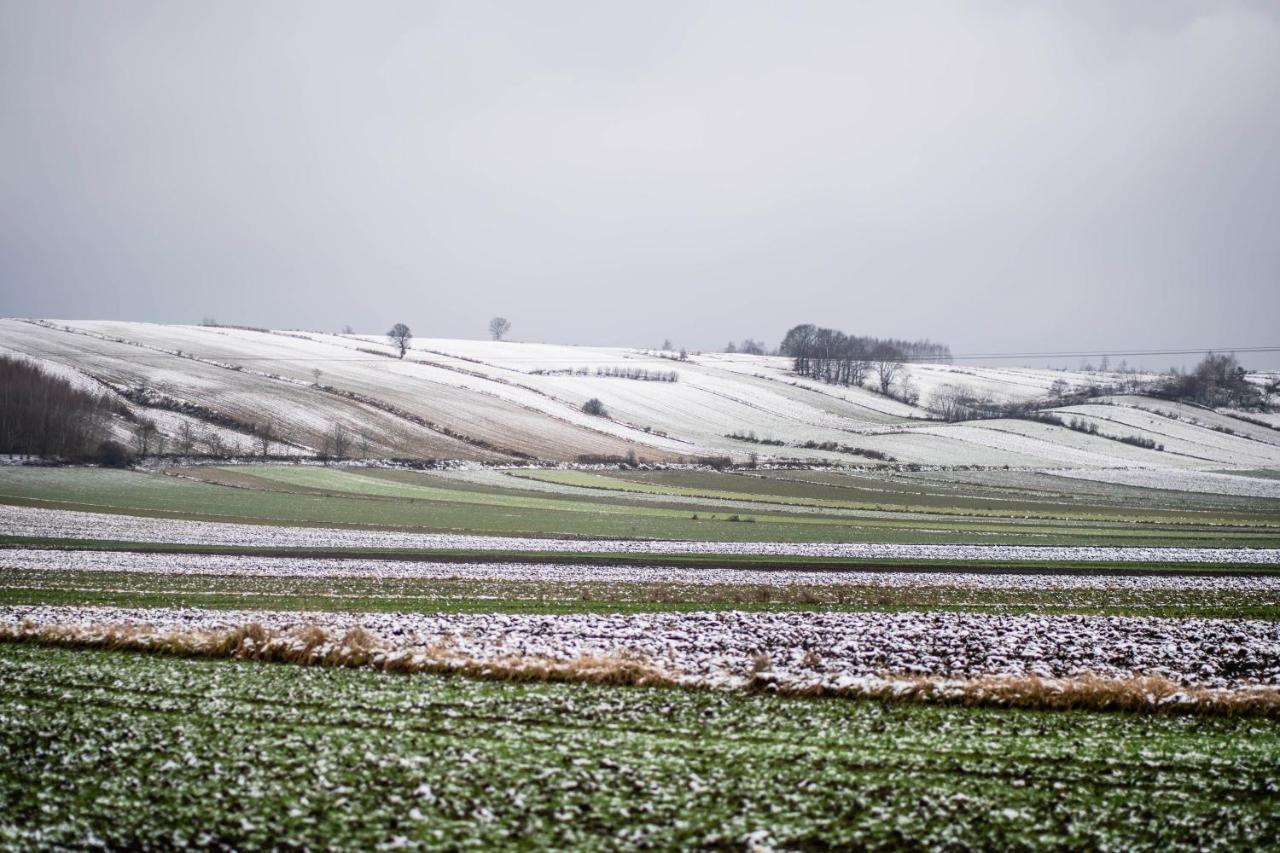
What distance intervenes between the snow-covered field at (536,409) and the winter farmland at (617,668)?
885 inches

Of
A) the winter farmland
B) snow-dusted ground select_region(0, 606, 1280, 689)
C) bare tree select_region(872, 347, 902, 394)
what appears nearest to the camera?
the winter farmland

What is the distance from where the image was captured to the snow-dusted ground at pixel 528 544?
41.1 metres


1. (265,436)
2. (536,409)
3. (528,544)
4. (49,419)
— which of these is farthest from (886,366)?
(528,544)

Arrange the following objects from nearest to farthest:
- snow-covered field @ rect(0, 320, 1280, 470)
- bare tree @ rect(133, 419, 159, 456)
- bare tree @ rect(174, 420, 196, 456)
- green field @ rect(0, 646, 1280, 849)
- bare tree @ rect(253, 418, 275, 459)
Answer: green field @ rect(0, 646, 1280, 849) → bare tree @ rect(133, 419, 159, 456) → bare tree @ rect(174, 420, 196, 456) → bare tree @ rect(253, 418, 275, 459) → snow-covered field @ rect(0, 320, 1280, 470)

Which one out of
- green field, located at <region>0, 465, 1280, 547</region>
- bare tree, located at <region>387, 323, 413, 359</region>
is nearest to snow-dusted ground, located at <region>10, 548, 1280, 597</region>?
green field, located at <region>0, 465, 1280, 547</region>

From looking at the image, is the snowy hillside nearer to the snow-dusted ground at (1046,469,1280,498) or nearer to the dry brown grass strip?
the snow-dusted ground at (1046,469,1280,498)

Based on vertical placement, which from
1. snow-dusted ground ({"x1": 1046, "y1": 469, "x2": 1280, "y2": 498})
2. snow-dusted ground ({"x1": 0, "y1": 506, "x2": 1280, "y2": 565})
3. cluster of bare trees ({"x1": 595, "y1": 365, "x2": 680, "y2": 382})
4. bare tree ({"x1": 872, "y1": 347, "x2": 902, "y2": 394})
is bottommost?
snow-dusted ground ({"x1": 0, "y1": 506, "x2": 1280, "y2": 565})

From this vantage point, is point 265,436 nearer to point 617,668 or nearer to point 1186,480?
point 617,668

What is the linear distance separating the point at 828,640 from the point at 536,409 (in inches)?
3591

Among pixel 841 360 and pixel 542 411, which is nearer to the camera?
pixel 542 411

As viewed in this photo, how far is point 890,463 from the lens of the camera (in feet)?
307

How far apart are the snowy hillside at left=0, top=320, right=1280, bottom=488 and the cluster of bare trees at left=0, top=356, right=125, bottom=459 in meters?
5.49

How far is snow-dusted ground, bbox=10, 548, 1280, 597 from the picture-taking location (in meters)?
31.8

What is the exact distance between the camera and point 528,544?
43.5 meters
